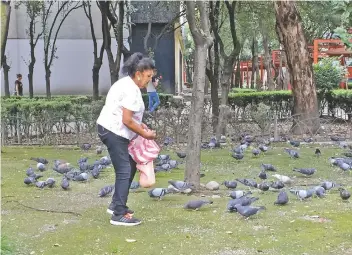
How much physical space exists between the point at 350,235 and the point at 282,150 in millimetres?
6565

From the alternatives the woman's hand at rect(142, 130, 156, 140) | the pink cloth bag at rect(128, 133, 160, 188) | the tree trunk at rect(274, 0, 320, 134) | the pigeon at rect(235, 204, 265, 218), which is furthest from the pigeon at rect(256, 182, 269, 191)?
the tree trunk at rect(274, 0, 320, 134)

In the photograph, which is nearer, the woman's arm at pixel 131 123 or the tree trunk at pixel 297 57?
the woman's arm at pixel 131 123

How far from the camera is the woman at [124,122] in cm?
554

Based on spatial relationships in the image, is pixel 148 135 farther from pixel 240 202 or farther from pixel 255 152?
pixel 255 152

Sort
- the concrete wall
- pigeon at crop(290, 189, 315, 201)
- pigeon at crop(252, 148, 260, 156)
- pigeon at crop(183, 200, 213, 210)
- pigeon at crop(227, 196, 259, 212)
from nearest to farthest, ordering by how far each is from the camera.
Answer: pigeon at crop(227, 196, 259, 212), pigeon at crop(183, 200, 213, 210), pigeon at crop(290, 189, 315, 201), pigeon at crop(252, 148, 260, 156), the concrete wall

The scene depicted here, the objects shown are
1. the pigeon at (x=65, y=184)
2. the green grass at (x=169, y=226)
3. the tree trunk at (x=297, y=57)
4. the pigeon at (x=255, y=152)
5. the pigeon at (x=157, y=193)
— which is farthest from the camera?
the tree trunk at (x=297, y=57)

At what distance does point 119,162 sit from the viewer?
566 cm

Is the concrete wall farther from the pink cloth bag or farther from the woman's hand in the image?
the woman's hand

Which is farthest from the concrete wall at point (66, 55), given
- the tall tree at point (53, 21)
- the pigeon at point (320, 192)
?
the pigeon at point (320, 192)

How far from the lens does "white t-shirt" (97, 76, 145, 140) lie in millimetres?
5535

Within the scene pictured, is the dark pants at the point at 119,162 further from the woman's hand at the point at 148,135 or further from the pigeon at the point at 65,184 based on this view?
the pigeon at the point at 65,184

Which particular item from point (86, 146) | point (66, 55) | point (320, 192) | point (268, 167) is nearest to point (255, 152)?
point (268, 167)

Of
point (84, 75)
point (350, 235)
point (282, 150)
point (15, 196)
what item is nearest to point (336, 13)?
point (350, 235)

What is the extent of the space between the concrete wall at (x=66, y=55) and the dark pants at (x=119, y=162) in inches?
783
